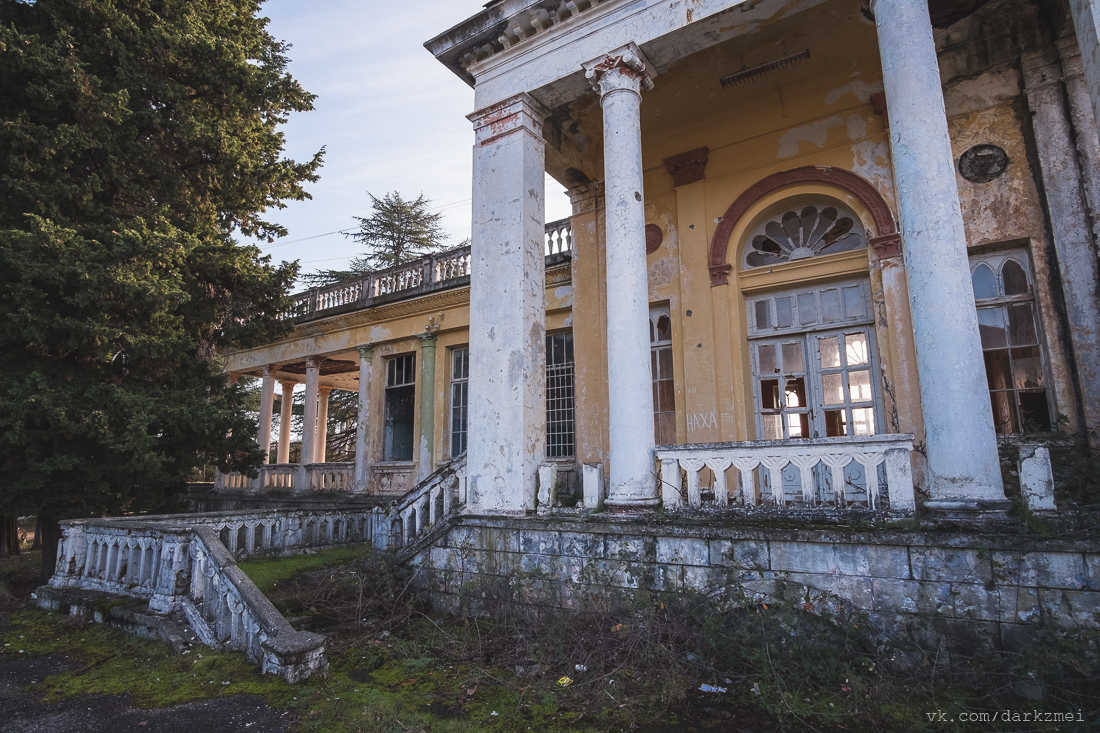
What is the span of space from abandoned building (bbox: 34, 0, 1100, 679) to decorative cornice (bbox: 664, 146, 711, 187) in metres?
0.04

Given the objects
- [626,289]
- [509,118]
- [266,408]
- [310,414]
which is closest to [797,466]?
[626,289]

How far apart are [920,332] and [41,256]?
9.00 m

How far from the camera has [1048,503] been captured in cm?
394

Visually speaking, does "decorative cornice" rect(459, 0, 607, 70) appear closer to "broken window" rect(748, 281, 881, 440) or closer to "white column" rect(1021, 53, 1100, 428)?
"broken window" rect(748, 281, 881, 440)

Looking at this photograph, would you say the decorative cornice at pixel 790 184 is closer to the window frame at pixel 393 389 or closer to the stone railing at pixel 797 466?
the stone railing at pixel 797 466

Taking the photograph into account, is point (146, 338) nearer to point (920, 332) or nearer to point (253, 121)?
point (253, 121)

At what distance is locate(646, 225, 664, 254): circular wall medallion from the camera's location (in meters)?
8.88

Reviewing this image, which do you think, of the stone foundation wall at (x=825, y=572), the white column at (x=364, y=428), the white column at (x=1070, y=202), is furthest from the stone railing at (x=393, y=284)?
the white column at (x=1070, y=202)

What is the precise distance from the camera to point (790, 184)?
26.4 feet

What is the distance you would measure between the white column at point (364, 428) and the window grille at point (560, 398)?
465cm

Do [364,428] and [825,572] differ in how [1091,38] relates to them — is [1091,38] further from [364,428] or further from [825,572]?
[364,428]

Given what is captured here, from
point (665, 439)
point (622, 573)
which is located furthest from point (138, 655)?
point (665, 439)

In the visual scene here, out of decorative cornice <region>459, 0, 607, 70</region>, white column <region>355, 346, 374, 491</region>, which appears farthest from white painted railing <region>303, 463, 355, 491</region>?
decorative cornice <region>459, 0, 607, 70</region>

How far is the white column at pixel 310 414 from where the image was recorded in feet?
46.4
